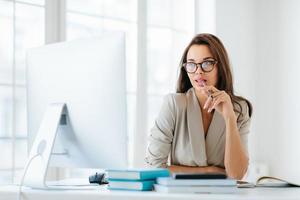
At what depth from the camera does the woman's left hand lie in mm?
2135

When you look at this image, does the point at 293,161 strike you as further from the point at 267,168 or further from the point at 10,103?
the point at 10,103

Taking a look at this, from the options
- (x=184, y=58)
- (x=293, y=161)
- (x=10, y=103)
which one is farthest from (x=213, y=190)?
(x=293, y=161)

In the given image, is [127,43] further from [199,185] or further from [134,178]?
[199,185]

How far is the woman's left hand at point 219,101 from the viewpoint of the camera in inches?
84.0

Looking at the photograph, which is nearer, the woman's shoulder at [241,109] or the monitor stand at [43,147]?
the monitor stand at [43,147]

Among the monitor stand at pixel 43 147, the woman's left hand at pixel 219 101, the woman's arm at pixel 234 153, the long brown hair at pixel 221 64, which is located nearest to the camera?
the monitor stand at pixel 43 147

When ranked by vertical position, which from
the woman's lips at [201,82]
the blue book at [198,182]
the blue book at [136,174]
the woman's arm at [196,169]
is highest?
the woman's lips at [201,82]

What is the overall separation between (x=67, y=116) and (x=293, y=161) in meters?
3.13

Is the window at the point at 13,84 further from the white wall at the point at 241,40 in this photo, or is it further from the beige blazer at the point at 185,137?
the white wall at the point at 241,40

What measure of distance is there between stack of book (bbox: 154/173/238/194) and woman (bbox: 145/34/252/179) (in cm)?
87

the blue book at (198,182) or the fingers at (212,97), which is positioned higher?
the fingers at (212,97)

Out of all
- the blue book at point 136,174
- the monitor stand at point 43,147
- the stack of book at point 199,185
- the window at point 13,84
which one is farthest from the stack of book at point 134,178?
the window at point 13,84

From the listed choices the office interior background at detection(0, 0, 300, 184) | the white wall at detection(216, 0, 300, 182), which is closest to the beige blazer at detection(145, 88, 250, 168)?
the office interior background at detection(0, 0, 300, 184)

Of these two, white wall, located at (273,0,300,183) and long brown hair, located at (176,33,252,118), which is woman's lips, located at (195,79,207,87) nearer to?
long brown hair, located at (176,33,252,118)
